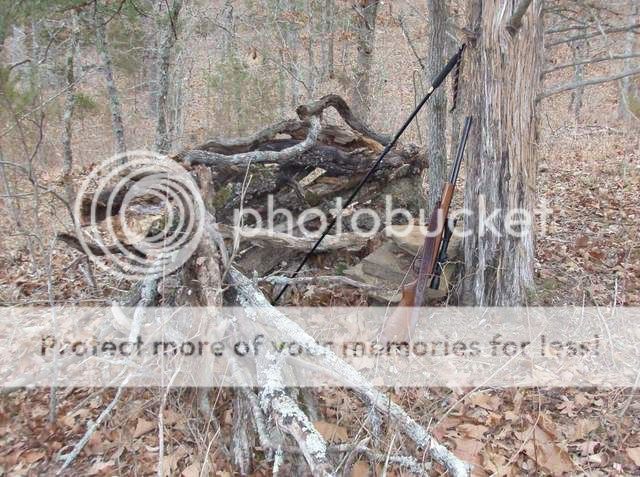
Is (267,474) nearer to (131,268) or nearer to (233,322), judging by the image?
(233,322)

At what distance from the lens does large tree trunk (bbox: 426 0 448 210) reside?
4961 mm

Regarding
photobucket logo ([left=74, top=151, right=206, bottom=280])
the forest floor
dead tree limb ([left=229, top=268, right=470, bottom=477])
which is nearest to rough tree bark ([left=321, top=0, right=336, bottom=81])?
photobucket logo ([left=74, top=151, right=206, bottom=280])

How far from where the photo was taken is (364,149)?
→ 16.7 ft

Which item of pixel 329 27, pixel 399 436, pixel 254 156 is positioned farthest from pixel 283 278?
pixel 329 27

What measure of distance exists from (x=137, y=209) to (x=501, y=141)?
3.01 m

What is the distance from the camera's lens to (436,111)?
5000 mm

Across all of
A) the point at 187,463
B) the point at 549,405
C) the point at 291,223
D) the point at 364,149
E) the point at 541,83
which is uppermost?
the point at 541,83

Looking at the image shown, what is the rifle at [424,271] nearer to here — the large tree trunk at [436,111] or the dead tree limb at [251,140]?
the large tree trunk at [436,111]

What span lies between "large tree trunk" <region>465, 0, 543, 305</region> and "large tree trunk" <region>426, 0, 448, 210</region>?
161 cm

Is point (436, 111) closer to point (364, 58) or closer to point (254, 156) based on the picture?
point (254, 156)

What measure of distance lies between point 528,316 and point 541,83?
1.54m

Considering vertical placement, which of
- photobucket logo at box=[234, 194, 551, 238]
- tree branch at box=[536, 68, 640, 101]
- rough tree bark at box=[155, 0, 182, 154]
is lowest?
photobucket logo at box=[234, 194, 551, 238]

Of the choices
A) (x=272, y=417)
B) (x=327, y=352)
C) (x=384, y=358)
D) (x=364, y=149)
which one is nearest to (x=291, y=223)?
(x=364, y=149)

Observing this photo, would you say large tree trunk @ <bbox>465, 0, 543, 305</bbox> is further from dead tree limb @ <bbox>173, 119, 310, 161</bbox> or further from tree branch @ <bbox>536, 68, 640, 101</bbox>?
dead tree limb @ <bbox>173, 119, 310, 161</bbox>
